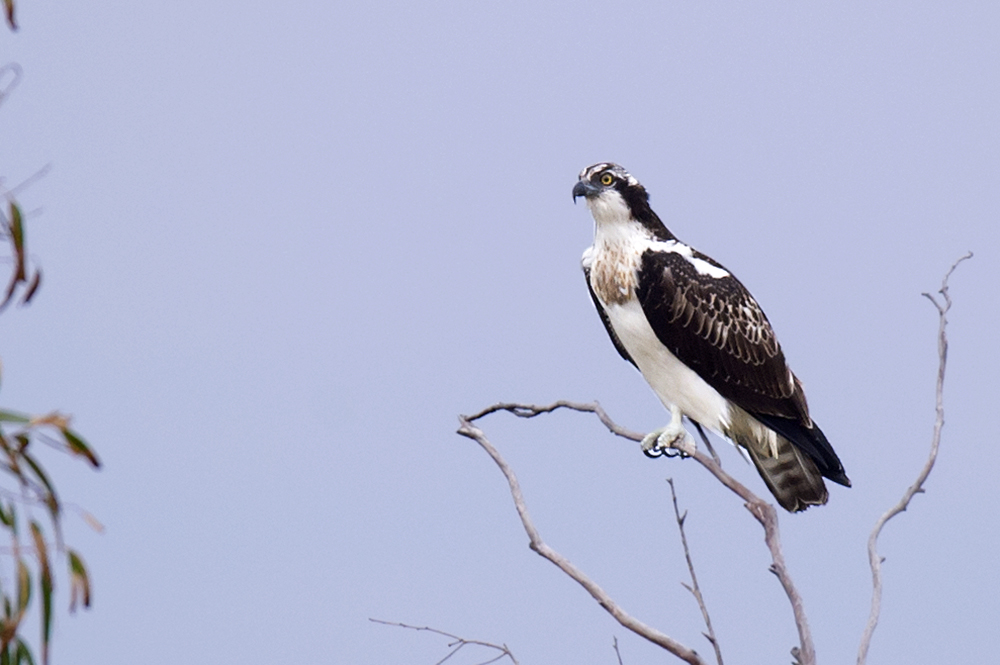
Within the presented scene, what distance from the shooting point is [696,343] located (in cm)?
661

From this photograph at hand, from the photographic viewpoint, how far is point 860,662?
403cm

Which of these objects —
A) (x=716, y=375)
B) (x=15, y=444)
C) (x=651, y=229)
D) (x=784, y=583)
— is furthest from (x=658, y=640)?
(x=651, y=229)

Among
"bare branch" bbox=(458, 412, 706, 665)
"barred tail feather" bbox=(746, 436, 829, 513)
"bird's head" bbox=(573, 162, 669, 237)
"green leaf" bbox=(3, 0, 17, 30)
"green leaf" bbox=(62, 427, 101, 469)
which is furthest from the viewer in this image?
"bird's head" bbox=(573, 162, 669, 237)

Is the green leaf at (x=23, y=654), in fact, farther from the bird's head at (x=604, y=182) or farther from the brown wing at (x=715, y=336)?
the bird's head at (x=604, y=182)

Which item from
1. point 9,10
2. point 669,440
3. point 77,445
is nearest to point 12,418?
point 77,445

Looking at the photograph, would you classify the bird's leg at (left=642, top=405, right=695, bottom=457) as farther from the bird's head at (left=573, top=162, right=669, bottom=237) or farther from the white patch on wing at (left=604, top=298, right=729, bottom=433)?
the bird's head at (left=573, top=162, right=669, bottom=237)

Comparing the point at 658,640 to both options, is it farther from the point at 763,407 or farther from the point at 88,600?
the point at 763,407

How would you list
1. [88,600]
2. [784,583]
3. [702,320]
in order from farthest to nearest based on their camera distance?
1. [702,320]
2. [784,583]
3. [88,600]

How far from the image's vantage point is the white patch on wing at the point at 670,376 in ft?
21.8

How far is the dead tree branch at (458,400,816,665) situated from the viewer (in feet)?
13.0

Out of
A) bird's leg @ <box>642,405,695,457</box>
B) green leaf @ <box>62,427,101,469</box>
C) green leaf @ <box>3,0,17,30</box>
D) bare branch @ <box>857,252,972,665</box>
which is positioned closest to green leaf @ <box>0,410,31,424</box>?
green leaf @ <box>62,427,101,469</box>

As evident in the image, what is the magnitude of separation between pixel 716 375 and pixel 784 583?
2.50 meters

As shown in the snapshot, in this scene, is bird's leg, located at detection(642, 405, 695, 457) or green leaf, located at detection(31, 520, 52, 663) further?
bird's leg, located at detection(642, 405, 695, 457)

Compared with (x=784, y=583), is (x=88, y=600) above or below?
below
